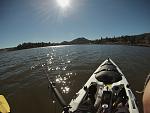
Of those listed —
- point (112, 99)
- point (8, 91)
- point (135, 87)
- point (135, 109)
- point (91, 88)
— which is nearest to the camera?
point (135, 109)

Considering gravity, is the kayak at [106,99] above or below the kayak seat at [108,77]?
below

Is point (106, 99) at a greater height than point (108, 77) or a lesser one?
lesser

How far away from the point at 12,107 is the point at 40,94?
266cm

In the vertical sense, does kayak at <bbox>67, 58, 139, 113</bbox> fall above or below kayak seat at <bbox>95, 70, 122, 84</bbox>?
below

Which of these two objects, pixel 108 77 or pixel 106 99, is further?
Result: pixel 108 77

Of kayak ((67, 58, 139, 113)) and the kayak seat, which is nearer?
kayak ((67, 58, 139, 113))

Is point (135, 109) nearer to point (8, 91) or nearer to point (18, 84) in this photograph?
point (8, 91)

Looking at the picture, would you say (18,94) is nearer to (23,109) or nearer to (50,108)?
(23,109)

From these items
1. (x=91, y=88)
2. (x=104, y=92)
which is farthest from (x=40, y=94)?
(x=104, y=92)

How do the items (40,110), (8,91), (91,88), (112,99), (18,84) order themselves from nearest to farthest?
(112,99) → (91,88) → (40,110) → (8,91) → (18,84)

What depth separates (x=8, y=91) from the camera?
15.9 m

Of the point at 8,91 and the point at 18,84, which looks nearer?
the point at 8,91

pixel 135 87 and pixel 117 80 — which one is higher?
pixel 117 80

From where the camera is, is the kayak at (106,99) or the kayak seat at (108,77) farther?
the kayak seat at (108,77)
